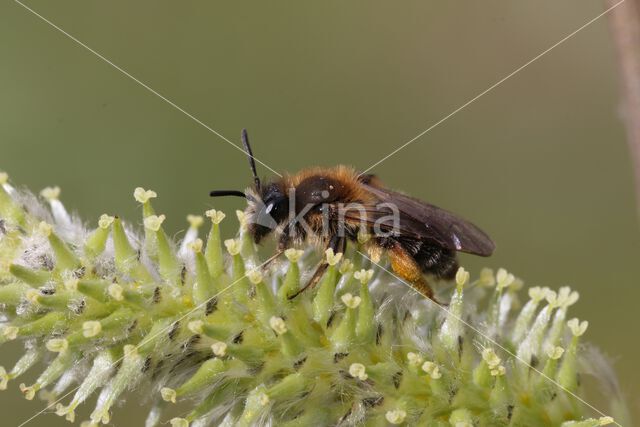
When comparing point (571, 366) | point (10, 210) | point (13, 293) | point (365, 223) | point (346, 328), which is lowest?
point (571, 366)

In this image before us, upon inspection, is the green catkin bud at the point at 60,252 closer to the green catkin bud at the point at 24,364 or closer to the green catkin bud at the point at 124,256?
the green catkin bud at the point at 124,256

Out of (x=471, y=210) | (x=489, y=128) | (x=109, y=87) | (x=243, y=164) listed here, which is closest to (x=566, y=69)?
(x=489, y=128)

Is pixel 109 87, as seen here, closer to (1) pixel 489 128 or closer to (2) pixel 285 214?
(1) pixel 489 128

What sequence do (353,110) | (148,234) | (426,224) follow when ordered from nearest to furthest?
(148,234) < (426,224) < (353,110)

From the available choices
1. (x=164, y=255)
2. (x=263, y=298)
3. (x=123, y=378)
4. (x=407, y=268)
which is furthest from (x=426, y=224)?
(x=123, y=378)

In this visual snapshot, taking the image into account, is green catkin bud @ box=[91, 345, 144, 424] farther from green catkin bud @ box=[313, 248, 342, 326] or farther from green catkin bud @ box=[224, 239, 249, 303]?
green catkin bud @ box=[313, 248, 342, 326]

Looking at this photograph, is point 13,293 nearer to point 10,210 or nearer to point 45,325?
point 45,325

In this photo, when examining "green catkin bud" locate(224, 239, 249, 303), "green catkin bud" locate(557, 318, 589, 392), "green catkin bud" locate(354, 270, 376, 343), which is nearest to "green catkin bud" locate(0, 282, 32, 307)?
"green catkin bud" locate(224, 239, 249, 303)
